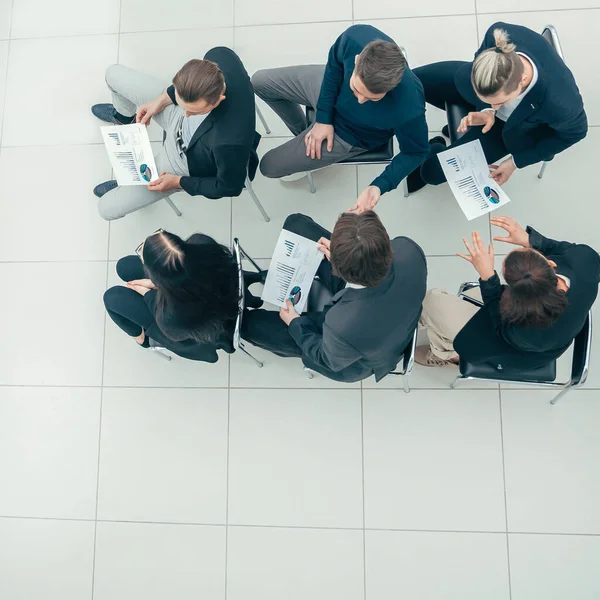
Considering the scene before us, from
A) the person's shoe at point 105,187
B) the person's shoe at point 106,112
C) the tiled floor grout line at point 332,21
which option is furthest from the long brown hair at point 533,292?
the person's shoe at point 106,112

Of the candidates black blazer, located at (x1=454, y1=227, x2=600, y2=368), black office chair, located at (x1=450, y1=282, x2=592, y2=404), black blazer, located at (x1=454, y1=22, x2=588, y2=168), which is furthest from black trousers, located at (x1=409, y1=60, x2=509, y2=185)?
black office chair, located at (x1=450, y1=282, x2=592, y2=404)

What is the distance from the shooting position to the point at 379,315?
1.80 metres

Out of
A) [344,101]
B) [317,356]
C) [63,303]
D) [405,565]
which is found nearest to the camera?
[317,356]

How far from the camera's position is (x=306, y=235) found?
2.36 meters

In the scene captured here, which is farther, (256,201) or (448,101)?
(256,201)

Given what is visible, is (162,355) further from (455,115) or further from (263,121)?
(455,115)

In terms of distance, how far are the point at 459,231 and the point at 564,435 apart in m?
1.16

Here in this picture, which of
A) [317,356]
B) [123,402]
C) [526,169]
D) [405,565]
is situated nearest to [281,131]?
[526,169]

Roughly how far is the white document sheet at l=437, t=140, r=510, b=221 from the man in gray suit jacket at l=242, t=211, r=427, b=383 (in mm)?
799

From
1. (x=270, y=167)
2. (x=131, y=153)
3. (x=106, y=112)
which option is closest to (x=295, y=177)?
(x=270, y=167)

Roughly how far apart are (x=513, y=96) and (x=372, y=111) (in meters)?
0.56

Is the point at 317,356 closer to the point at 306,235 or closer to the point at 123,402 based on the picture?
the point at 306,235

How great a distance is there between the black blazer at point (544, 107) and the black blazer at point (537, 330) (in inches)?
16.7

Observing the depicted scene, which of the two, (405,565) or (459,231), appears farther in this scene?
(459,231)
